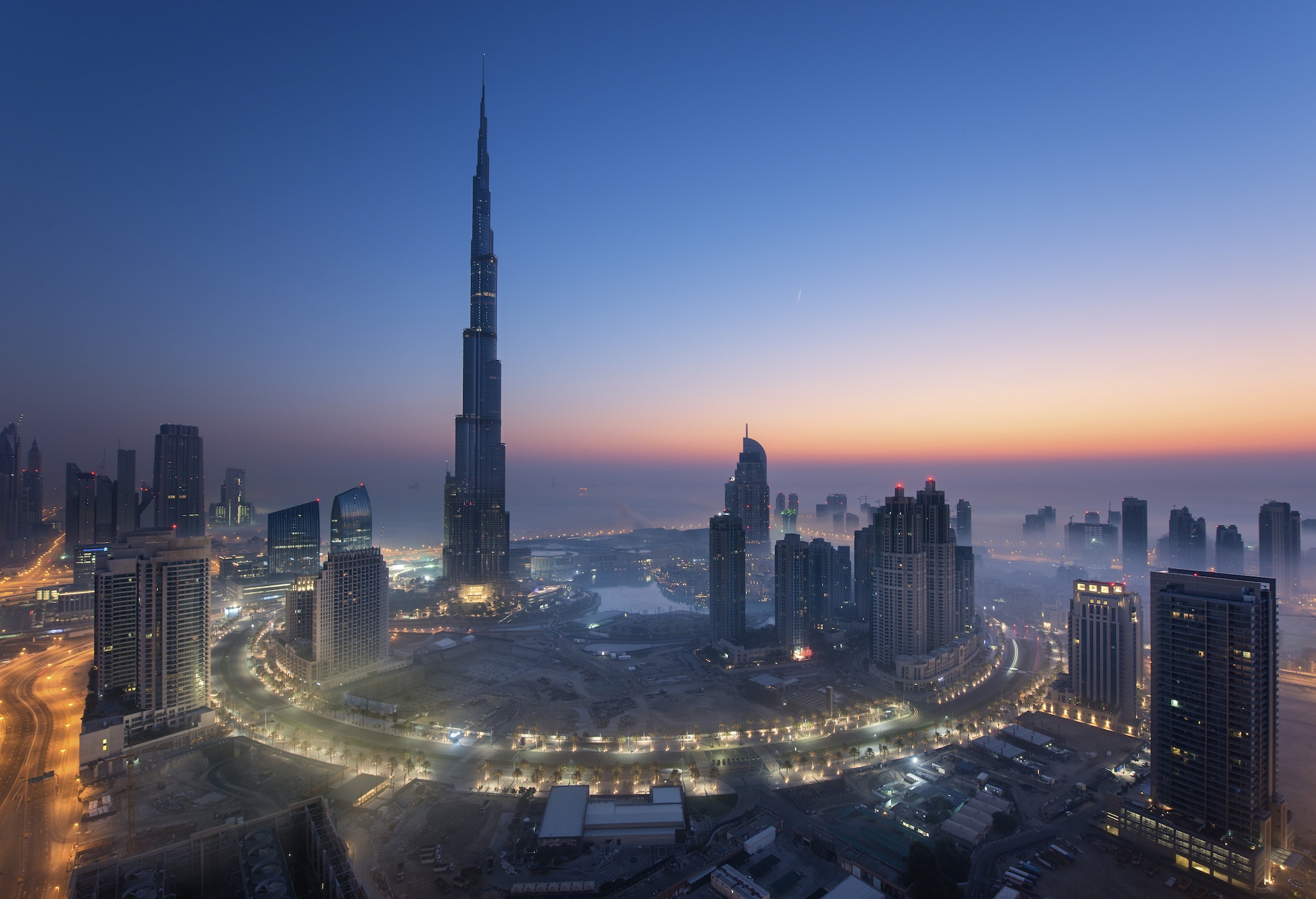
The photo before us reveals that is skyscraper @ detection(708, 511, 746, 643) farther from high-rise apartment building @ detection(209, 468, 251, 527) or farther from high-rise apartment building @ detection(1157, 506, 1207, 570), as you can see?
high-rise apartment building @ detection(209, 468, 251, 527)

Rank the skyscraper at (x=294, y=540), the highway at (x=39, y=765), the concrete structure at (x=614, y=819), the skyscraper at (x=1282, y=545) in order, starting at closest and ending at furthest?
the highway at (x=39, y=765), the concrete structure at (x=614, y=819), the skyscraper at (x=1282, y=545), the skyscraper at (x=294, y=540)

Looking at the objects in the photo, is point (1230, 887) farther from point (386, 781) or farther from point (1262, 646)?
point (386, 781)

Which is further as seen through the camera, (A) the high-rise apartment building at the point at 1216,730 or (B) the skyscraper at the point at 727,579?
(B) the skyscraper at the point at 727,579

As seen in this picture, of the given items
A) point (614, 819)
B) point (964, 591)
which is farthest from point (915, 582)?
point (614, 819)

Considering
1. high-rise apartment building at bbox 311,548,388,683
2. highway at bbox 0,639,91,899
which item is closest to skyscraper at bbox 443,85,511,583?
high-rise apartment building at bbox 311,548,388,683

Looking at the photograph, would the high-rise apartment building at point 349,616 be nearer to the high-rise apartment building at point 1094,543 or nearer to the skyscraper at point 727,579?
the skyscraper at point 727,579

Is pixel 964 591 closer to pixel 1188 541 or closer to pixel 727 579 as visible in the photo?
pixel 727 579

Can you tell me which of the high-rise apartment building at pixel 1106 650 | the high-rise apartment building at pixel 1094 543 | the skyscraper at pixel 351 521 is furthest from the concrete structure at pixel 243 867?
the high-rise apartment building at pixel 1094 543

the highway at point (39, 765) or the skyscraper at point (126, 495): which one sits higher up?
the skyscraper at point (126, 495)
